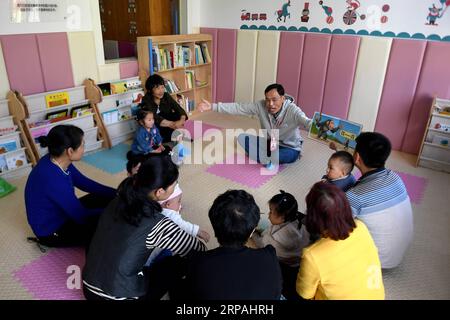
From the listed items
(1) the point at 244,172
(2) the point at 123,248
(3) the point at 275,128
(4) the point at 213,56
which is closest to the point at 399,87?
(3) the point at 275,128

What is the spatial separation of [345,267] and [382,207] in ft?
1.87

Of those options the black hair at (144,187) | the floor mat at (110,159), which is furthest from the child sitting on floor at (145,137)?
the black hair at (144,187)

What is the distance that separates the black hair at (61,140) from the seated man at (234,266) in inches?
41.0

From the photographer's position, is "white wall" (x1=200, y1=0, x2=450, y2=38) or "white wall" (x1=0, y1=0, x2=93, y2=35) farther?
"white wall" (x1=200, y1=0, x2=450, y2=38)

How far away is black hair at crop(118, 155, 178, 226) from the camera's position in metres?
1.33

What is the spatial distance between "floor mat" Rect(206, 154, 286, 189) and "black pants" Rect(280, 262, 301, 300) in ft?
4.46

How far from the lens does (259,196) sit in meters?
2.86

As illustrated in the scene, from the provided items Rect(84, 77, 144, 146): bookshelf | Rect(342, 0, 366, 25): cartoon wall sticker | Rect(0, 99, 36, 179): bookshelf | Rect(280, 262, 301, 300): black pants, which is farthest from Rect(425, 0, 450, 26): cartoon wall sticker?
Rect(0, 99, 36, 179): bookshelf

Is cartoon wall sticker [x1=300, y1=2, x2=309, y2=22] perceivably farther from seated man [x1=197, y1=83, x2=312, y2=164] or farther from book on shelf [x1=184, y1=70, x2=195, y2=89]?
book on shelf [x1=184, y1=70, x2=195, y2=89]

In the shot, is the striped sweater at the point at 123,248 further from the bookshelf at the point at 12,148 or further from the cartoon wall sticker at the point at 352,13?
the cartoon wall sticker at the point at 352,13

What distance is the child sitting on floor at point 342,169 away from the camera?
205 centimetres

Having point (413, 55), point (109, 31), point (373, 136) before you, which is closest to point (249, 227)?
point (373, 136)

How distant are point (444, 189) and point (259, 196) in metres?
1.73

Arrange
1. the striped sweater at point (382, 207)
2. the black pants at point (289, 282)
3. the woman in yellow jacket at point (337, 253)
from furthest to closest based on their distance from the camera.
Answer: the striped sweater at point (382, 207), the black pants at point (289, 282), the woman in yellow jacket at point (337, 253)
